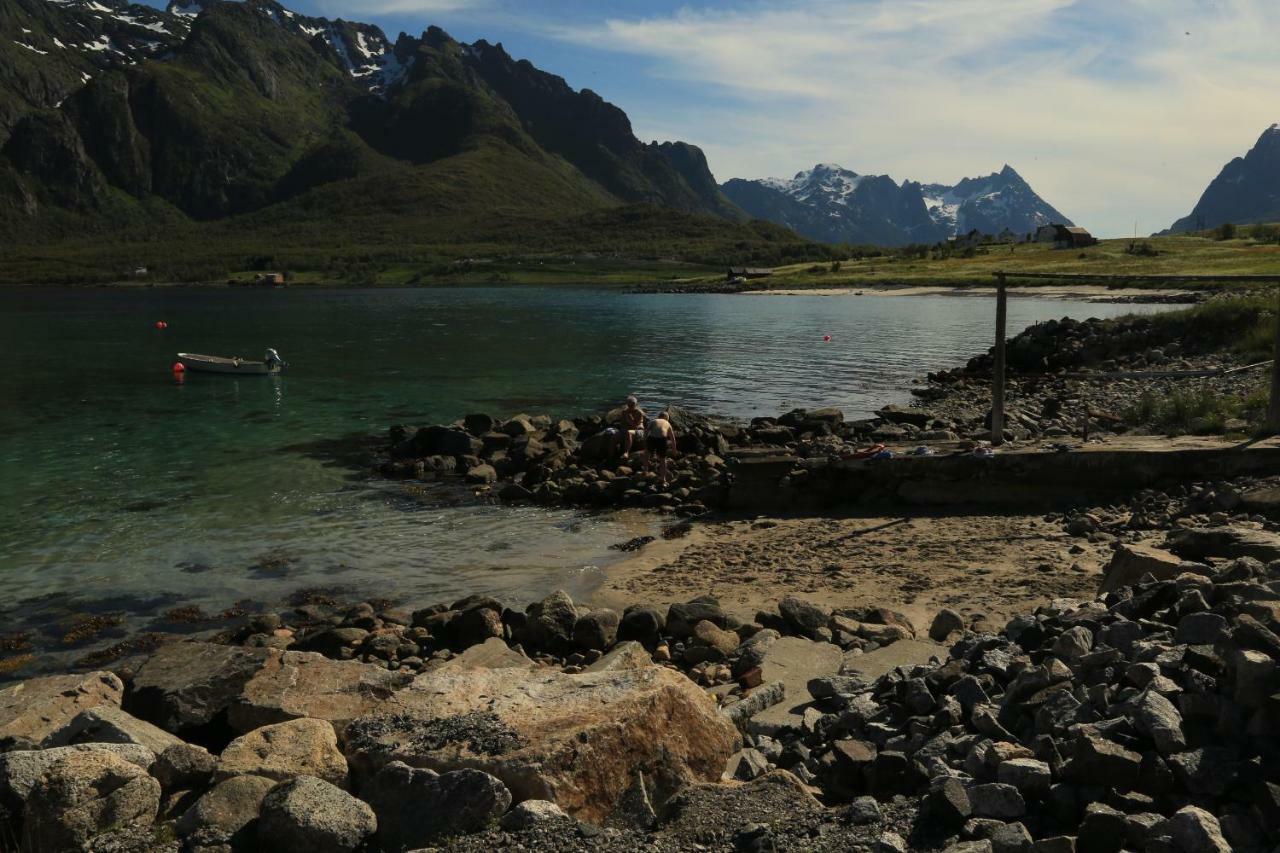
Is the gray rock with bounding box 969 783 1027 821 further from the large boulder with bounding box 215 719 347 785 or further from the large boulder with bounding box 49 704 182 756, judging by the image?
the large boulder with bounding box 49 704 182 756

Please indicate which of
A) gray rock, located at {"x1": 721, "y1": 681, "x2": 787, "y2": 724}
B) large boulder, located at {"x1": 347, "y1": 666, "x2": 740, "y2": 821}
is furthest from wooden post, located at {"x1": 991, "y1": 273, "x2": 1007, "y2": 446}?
large boulder, located at {"x1": 347, "y1": 666, "x2": 740, "y2": 821}

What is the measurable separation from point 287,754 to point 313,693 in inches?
57.7

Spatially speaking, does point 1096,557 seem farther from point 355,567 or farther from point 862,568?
point 355,567

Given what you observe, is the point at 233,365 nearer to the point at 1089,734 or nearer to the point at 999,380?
the point at 999,380

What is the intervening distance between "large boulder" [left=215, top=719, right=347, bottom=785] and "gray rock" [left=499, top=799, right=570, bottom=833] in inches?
68.4

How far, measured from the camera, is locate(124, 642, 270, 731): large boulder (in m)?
9.47

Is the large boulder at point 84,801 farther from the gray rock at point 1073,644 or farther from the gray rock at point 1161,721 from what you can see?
the gray rock at point 1073,644

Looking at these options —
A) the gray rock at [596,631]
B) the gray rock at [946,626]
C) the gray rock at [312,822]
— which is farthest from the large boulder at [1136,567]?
the gray rock at [312,822]

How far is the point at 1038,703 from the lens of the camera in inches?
276

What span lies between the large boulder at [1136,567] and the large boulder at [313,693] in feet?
26.3

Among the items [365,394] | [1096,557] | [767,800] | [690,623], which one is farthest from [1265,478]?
[365,394]

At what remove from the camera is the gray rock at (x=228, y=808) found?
6.76 meters

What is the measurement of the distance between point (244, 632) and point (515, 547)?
588 centimetres

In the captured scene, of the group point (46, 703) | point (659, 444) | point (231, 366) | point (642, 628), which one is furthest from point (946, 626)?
Result: point (231, 366)
